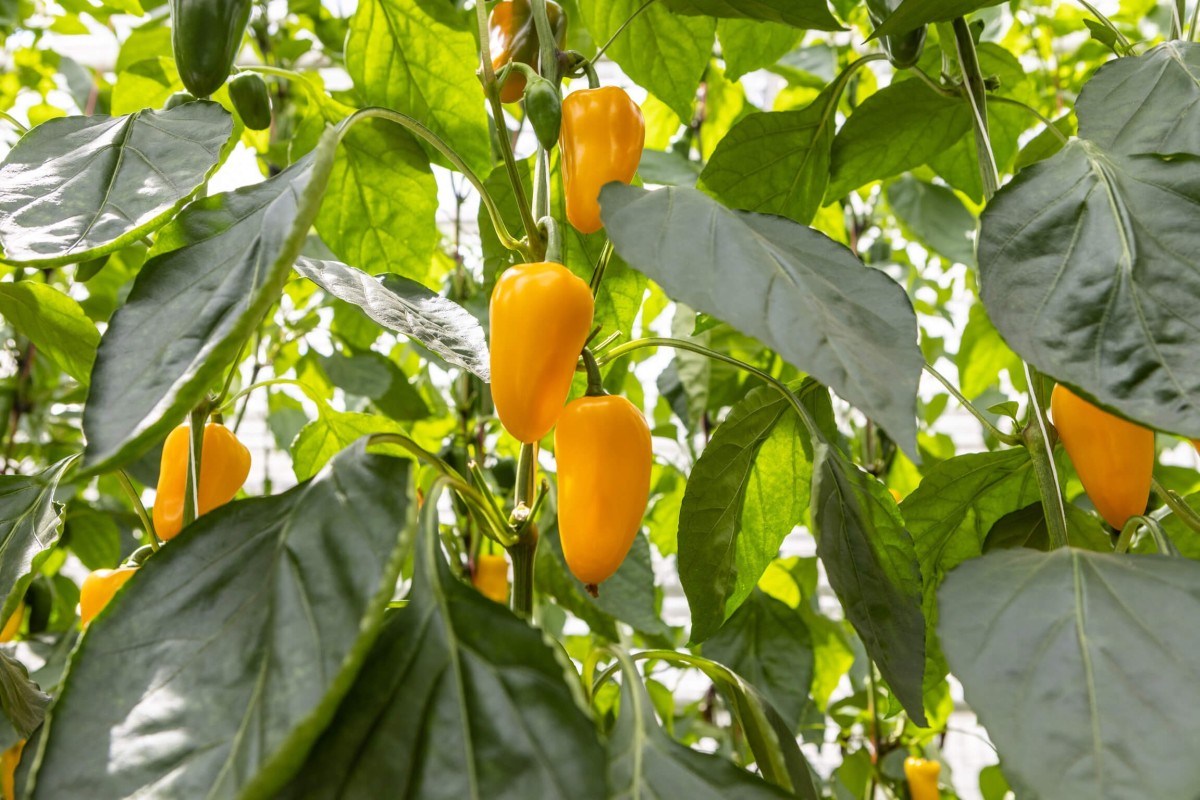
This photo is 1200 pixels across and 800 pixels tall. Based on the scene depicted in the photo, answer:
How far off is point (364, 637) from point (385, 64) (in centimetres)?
44

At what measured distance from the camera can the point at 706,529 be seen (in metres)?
0.57

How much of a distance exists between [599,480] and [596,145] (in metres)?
0.16

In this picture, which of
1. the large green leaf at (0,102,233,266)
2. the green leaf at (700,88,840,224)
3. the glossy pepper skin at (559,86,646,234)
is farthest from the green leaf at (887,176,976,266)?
the large green leaf at (0,102,233,266)

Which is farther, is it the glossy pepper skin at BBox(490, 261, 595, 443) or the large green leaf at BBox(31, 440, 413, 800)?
the glossy pepper skin at BBox(490, 261, 595, 443)

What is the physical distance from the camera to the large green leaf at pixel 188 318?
317 mm

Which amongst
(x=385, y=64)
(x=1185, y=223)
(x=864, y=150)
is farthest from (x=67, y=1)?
(x=1185, y=223)

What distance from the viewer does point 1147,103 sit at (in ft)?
1.56

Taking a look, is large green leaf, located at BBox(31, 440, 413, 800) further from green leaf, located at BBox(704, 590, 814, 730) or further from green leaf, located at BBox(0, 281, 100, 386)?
green leaf, located at BBox(704, 590, 814, 730)

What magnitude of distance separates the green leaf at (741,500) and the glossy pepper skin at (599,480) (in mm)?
117

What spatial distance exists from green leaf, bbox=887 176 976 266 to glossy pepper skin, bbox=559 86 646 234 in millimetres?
751

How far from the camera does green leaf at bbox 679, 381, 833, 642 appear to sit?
1.85ft

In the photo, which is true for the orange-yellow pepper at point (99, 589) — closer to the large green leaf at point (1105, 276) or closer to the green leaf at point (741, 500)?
the green leaf at point (741, 500)

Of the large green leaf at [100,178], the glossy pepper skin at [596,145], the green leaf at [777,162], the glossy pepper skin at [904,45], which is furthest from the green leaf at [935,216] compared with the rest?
the large green leaf at [100,178]

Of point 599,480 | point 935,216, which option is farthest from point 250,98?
point 935,216
